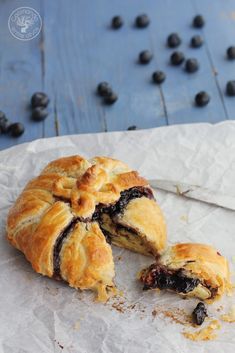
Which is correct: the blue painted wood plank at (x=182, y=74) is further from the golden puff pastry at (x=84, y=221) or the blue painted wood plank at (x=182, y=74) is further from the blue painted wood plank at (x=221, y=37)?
the golden puff pastry at (x=84, y=221)

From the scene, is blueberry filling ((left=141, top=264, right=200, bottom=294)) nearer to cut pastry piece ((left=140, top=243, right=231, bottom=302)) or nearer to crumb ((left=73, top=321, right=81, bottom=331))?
cut pastry piece ((left=140, top=243, right=231, bottom=302))

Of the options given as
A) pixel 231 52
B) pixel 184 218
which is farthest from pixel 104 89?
pixel 184 218

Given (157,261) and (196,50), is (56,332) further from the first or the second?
(196,50)

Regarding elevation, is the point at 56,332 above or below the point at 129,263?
below


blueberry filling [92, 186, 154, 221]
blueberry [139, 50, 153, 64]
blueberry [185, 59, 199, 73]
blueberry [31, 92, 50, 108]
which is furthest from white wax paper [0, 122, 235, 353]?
blueberry [139, 50, 153, 64]

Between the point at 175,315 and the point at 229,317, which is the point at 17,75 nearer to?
the point at 175,315

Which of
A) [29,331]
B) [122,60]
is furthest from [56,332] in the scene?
[122,60]
